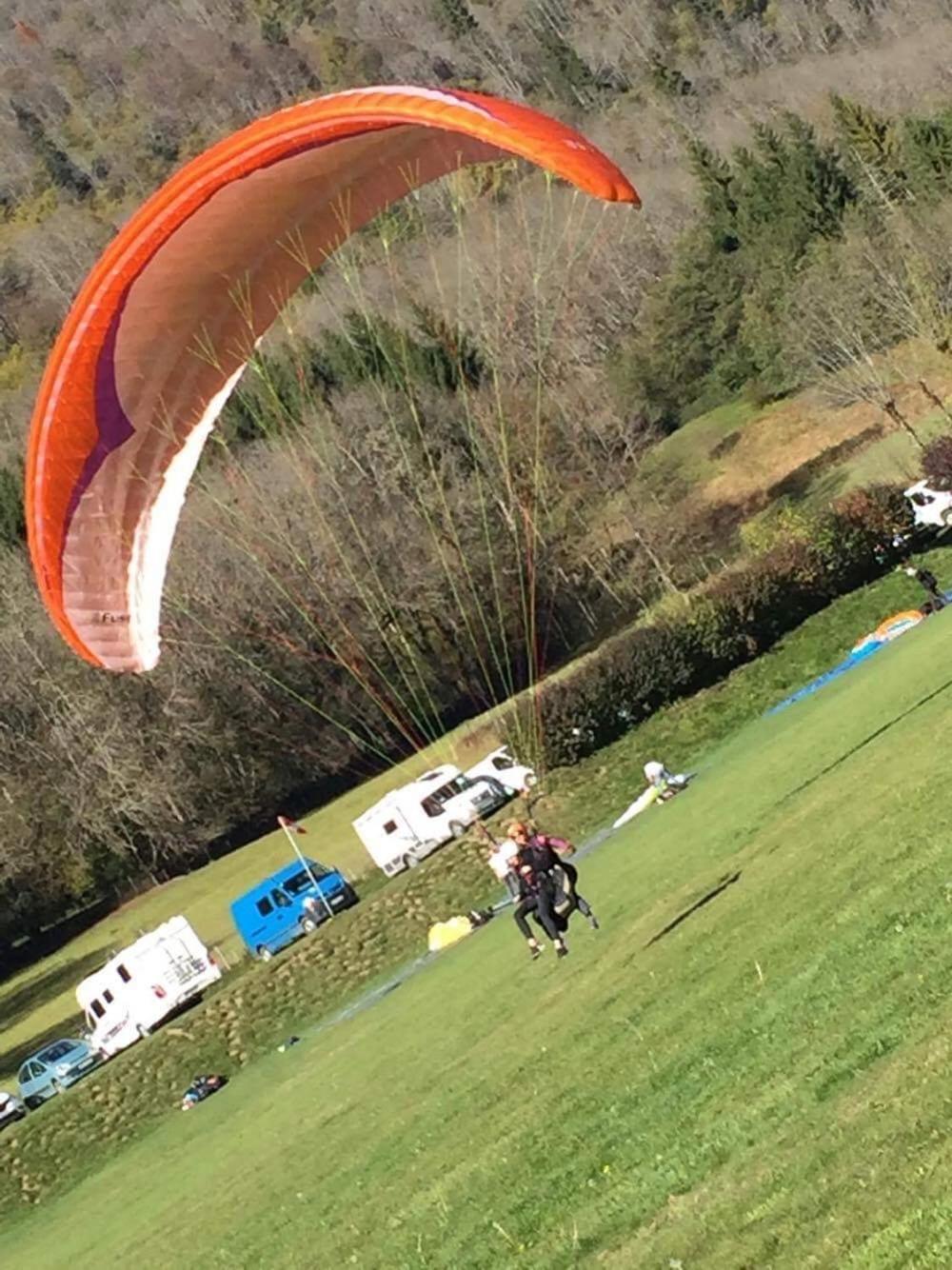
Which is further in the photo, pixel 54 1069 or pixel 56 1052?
pixel 56 1052

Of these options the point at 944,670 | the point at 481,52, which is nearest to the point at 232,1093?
the point at 944,670

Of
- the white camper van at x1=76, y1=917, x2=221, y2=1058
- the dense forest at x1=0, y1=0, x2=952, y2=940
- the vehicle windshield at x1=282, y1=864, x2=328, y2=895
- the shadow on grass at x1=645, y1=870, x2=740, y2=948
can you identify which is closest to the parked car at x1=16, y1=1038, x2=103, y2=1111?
the white camper van at x1=76, y1=917, x2=221, y2=1058

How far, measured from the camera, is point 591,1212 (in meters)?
6.93

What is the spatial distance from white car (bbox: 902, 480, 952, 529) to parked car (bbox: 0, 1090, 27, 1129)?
79.3 feet

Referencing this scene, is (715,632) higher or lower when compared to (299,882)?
lower

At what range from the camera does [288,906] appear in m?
31.6

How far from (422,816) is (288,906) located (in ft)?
10.6

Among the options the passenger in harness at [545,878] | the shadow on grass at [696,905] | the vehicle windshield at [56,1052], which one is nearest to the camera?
the shadow on grass at [696,905]

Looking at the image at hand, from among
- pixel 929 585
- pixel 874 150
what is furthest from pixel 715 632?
pixel 874 150

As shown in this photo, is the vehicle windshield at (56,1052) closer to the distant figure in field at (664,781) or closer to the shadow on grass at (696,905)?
the distant figure in field at (664,781)

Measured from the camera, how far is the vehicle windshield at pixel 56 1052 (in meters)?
30.0

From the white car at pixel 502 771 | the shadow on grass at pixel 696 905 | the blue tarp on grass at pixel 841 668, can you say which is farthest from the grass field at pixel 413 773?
the shadow on grass at pixel 696 905

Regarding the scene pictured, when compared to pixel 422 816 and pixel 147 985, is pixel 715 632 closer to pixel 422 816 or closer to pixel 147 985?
pixel 422 816

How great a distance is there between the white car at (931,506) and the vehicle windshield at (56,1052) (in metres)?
22.8
